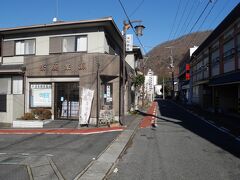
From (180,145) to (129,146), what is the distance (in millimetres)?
2041

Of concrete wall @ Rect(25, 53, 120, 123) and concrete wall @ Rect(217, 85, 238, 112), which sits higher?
concrete wall @ Rect(25, 53, 120, 123)

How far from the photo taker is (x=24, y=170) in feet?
24.9

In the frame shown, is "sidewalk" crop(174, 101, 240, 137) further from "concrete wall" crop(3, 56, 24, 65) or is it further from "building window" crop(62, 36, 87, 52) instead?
"concrete wall" crop(3, 56, 24, 65)

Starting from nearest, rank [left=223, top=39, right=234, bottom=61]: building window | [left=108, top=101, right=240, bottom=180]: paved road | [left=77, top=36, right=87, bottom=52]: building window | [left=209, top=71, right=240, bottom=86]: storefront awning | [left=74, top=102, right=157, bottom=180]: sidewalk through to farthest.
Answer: [left=74, top=102, right=157, bottom=180]: sidewalk
[left=108, top=101, right=240, bottom=180]: paved road
[left=77, top=36, right=87, bottom=52]: building window
[left=209, top=71, right=240, bottom=86]: storefront awning
[left=223, top=39, right=234, bottom=61]: building window

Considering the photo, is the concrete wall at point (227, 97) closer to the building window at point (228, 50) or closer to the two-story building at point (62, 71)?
the building window at point (228, 50)

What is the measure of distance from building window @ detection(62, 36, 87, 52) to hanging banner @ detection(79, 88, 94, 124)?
3.30 metres

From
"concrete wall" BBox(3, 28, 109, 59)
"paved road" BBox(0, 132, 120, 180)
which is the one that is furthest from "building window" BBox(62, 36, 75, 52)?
"paved road" BBox(0, 132, 120, 180)

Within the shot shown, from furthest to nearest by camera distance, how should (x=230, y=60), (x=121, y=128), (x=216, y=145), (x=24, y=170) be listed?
(x=230, y=60)
(x=121, y=128)
(x=216, y=145)
(x=24, y=170)

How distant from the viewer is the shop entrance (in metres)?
18.8

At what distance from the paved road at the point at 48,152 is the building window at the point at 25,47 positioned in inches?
316

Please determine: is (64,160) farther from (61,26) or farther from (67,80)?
(61,26)

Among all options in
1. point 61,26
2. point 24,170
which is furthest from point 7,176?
point 61,26

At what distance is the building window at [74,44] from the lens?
19.0 meters

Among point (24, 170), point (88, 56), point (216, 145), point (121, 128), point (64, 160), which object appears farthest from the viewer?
point (88, 56)
